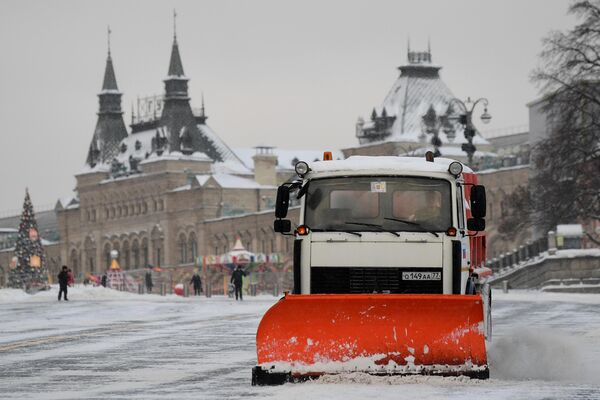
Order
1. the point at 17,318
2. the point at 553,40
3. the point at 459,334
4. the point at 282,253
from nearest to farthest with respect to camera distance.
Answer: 1. the point at 459,334
2. the point at 17,318
3. the point at 553,40
4. the point at 282,253

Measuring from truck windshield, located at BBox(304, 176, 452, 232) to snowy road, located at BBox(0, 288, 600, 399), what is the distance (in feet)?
5.76

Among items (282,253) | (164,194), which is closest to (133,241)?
(164,194)

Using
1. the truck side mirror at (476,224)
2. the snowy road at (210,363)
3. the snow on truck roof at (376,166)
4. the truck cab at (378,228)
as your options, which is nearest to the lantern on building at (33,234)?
the snowy road at (210,363)

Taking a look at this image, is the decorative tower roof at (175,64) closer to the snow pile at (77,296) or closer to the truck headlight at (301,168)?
the snow pile at (77,296)

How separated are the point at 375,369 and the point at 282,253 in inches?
5082

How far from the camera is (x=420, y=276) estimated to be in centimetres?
1962

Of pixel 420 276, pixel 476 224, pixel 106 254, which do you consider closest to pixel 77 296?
pixel 420 276

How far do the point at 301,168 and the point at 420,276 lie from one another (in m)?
1.71

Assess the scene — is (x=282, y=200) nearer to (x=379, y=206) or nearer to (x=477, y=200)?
(x=379, y=206)

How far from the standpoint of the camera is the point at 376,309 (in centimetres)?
1878

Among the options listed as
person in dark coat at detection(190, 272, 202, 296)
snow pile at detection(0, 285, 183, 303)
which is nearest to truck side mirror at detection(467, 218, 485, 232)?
snow pile at detection(0, 285, 183, 303)

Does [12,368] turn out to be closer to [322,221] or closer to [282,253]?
[322,221]

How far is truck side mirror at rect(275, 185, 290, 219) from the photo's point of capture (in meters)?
19.2

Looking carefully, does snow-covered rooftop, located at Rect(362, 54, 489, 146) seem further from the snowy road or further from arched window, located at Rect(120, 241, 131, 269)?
the snowy road
